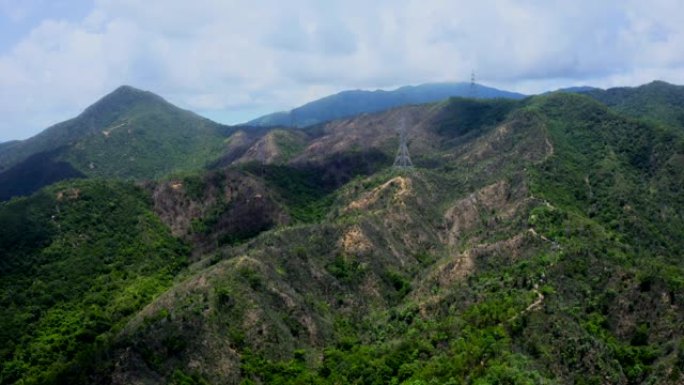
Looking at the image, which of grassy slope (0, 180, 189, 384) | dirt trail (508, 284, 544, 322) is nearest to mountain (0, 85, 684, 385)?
dirt trail (508, 284, 544, 322)

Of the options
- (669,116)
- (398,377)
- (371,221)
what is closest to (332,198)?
(371,221)

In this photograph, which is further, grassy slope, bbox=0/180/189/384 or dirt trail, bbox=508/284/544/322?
grassy slope, bbox=0/180/189/384

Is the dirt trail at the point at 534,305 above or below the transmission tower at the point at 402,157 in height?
below

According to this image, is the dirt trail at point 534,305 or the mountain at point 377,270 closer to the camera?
the mountain at point 377,270

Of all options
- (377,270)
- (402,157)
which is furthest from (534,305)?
(402,157)

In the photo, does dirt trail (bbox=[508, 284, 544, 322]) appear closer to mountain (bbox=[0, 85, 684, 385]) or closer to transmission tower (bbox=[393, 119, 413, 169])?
mountain (bbox=[0, 85, 684, 385])

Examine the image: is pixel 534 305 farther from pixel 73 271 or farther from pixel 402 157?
pixel 402 157

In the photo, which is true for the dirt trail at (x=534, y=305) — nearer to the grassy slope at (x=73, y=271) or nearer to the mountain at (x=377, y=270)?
the mountain at (x=377, y=270)

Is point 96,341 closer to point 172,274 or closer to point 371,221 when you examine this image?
point 172,274

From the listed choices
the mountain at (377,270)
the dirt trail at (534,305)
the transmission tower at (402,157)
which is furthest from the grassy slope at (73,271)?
the transmission tower at (402,157)
